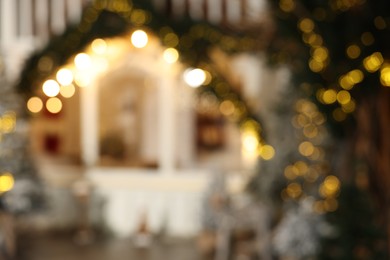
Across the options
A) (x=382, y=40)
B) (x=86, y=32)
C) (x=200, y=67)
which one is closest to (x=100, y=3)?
(x=86, y=32)

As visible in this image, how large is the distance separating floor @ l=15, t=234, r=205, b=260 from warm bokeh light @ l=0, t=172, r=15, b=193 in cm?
75

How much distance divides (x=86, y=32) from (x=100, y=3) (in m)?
0.16

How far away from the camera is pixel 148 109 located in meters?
6.18

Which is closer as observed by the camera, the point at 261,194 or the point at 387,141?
the point at 387,141

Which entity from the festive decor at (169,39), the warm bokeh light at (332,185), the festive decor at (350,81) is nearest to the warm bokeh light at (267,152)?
the festive decor at (169,39)

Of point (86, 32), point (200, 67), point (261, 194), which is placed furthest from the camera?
point (261, 194)

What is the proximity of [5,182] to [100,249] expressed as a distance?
1.36m

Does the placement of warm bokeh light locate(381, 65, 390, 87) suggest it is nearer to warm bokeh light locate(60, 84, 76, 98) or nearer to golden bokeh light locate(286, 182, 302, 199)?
golden bokeh light locate(286, 182, 302, 199)

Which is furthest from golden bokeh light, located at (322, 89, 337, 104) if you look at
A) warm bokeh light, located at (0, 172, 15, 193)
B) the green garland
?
warm bokeh light, located at (0, 172, 15, 193)

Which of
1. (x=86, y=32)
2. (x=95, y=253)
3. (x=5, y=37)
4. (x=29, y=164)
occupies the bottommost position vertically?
(x=95, y=253)

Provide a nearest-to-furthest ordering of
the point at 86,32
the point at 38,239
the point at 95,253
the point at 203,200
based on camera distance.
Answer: the point at 86,32 < the point at 203,200 < the point at 95,253 < the point at 38,239

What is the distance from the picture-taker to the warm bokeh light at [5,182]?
14.5ft

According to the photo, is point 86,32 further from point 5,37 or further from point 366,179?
point 5,37

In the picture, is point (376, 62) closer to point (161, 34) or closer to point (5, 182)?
point (161, 34)
